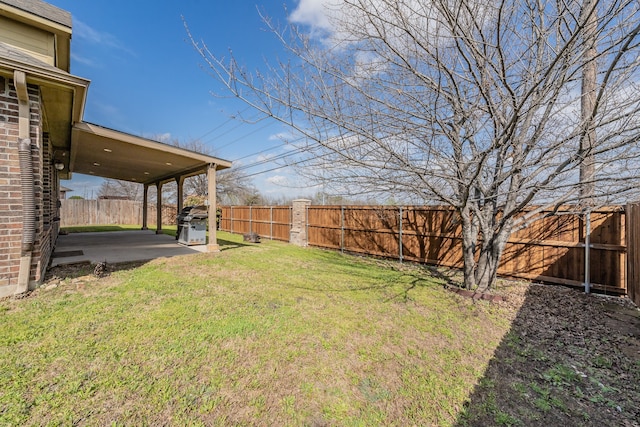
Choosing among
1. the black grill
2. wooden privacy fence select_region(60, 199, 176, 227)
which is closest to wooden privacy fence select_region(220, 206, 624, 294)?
the black grill

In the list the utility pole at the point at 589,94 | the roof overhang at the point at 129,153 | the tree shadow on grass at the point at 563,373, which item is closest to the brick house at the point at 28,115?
the roof overhang at the point at 129,153

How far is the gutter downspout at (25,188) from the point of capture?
3.74 meters

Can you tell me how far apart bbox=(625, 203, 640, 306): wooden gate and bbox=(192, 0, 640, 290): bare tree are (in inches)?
21.3

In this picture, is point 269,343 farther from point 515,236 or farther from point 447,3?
point 515,236

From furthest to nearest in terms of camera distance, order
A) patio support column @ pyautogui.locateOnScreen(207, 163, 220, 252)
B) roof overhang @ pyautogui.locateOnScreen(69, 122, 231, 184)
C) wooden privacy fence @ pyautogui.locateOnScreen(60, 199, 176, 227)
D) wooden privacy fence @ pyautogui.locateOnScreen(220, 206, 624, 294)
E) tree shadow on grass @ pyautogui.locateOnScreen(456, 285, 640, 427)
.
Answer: wooden privacy fence @ pyautogui.locateOnScreen(60, 199, 176, 227), patio support column @ pyautogui.locateOnScreen(207, 163, 220, 252), roof overhang @ pyautogui.locateOnScreen(69, 122, 231, 184), wooden privacy fence @ pyautogui.locateOnScreen(220, 206, 624, 294), tree shadow on grass @ pyautogui.locateOnScreen(456, 285, 640, 427)

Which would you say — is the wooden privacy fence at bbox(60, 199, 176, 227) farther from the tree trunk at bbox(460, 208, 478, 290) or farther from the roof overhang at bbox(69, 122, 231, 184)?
the tree trunk at bbox(460, 208, 478, 290)

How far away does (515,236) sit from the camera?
6215 millimetres

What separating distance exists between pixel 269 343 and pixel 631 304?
245 inches

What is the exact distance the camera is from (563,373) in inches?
110

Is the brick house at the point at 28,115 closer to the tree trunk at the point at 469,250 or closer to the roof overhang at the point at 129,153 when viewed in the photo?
the roof overhang at the point at 129,153

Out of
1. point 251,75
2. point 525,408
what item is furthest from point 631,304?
point 251,75

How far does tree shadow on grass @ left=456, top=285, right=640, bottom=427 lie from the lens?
2205 millimetres

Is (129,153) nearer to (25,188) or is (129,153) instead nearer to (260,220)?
(25,188)

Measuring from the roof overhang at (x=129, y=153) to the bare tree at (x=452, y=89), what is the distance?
4.42 m
